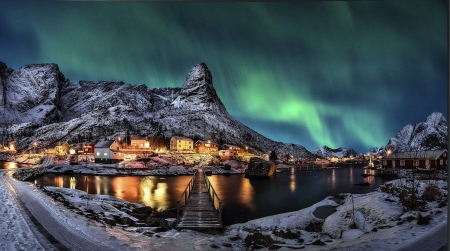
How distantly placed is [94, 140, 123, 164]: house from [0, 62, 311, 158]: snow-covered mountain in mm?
6305

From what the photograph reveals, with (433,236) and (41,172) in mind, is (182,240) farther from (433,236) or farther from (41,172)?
(41,172)

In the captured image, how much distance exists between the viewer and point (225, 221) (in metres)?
7.55

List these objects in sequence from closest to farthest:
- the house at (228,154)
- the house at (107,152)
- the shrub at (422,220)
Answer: the shrub at (422,220), the house at (228,154), the house at (107,152)

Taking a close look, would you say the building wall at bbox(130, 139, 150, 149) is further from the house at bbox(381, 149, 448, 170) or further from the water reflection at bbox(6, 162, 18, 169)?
the house at bbox(381, 149, 448, 170)

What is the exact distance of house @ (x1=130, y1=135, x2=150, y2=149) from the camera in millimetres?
16911

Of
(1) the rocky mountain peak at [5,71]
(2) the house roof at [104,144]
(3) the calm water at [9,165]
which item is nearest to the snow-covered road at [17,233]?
(1) the rocky mountain peak at [5,71]

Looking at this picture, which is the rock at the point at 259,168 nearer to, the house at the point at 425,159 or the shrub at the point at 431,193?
the house at the point at 425,159

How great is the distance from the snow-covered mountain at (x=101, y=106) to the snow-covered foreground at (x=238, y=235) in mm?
3851

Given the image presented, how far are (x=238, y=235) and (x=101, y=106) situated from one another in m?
7.74

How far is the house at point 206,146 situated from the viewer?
438 inches

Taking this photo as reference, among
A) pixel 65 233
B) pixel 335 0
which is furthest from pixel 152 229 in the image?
pixel 335 0

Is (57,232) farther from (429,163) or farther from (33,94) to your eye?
(429,163)

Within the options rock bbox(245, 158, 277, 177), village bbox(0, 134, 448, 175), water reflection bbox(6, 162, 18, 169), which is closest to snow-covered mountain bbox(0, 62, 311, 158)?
village bbox(0, 134, 448, 175)

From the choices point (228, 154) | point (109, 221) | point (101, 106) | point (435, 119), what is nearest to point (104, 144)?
point (101, 106)
